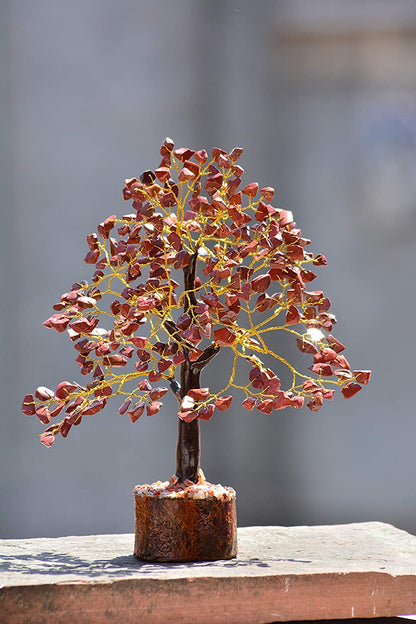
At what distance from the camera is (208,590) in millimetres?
1063

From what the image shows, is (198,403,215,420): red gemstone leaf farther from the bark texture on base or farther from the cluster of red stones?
the bark texture on base

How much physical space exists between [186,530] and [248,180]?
1215mm

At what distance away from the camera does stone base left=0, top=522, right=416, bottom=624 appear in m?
1.04

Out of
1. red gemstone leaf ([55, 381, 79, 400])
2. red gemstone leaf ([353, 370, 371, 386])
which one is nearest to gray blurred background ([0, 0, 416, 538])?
red gemstone leaf ([55, 381, 79, 400])

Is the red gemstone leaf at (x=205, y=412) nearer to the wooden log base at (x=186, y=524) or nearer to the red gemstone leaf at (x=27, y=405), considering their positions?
the wooden log base at (x=186, y=524)

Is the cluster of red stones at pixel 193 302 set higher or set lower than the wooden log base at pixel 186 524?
higher

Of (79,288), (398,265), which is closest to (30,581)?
(79,288)

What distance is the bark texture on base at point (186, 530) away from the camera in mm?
1201

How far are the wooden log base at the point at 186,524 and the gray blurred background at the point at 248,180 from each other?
0.90 metres

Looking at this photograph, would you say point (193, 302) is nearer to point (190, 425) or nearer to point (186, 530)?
point (190, 425)

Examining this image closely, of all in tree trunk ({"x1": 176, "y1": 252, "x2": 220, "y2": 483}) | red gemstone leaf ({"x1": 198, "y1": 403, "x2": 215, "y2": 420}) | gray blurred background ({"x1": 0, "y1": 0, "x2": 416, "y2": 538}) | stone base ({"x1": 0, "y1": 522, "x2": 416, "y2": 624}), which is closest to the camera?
stone base ({"x1": 0, "y1": 522, "x2": 416, "y2": 624})

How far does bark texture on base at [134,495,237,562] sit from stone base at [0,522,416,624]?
1.1 inches

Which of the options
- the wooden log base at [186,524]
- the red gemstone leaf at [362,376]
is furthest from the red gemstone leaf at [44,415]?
the red gemstone leaf at [362,376]

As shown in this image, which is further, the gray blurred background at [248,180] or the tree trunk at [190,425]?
the gray blurred background at [248,180]
